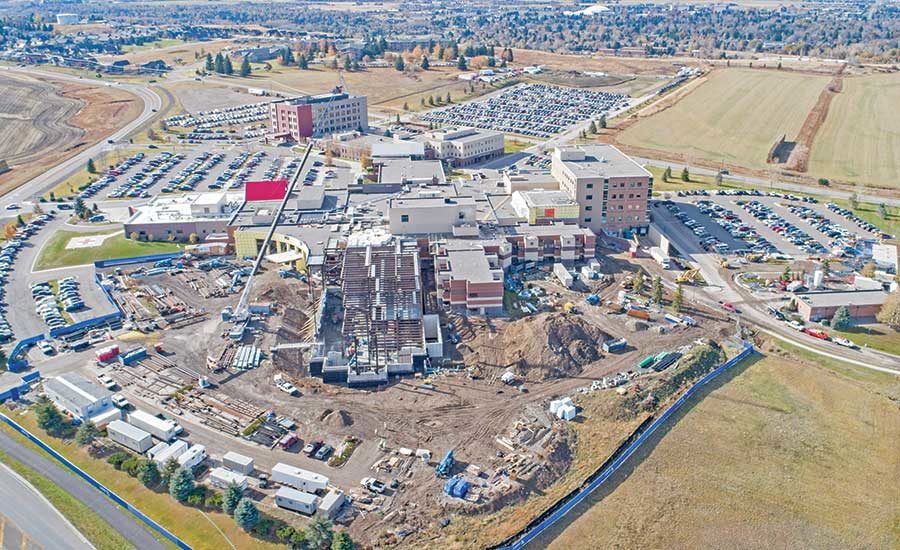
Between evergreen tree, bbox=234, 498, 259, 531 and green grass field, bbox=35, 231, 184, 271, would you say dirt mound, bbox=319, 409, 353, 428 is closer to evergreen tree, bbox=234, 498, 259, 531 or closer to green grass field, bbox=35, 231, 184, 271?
evergreen tree, bbox=234, 498, 259, 531

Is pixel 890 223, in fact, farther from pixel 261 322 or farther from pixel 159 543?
pixel 159 543

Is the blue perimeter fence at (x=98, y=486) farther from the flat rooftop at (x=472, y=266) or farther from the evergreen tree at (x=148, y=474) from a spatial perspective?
the flat rooftop at (x=472, y=266)

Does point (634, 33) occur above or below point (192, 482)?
above

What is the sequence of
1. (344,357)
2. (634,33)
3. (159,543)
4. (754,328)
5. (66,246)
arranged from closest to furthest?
1. (159,543)
2. (344,357)
3. (754,328)
4. (66,246)
5. (634,33)

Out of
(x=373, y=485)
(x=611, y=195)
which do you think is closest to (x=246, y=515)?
(x=373, y=485)

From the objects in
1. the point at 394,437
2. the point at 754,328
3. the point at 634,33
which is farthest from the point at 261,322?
the point at 634,33

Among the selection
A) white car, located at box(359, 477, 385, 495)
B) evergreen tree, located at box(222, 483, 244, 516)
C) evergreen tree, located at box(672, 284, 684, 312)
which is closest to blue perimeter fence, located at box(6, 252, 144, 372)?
evergreen tree, located at box(222, 483, 244, 516)

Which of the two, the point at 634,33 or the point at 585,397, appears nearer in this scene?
the point at 585,397
